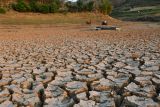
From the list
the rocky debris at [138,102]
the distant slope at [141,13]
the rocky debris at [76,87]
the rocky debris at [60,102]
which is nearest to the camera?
the rocky debris at [138,102]

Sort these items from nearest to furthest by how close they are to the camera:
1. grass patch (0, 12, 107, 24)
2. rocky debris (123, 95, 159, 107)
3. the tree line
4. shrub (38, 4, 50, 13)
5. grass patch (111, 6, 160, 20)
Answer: rocky debris (123, 95, 159, 107)
grass patch (0, 12, 107, 24)
the tree line
shrub (38, 4, 50, 13)
grass patch (111, 6, 160, 20)

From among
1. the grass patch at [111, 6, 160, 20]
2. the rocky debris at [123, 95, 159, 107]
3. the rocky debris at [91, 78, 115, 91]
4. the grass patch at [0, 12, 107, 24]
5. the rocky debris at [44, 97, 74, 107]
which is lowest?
the grass patch at [111, 6, 160, 20]

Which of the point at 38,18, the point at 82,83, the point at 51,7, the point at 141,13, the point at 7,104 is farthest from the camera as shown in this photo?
the point at 141,13

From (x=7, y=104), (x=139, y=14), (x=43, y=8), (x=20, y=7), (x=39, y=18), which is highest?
(x=7, y=104)

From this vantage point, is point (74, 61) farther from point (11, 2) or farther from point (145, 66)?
point (11, 2)

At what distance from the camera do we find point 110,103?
3.16m

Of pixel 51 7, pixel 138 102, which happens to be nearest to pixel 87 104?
pixel 138 102

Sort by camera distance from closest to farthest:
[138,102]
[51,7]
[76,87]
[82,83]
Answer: [138,102], [76,87], [82,83], [51,7]

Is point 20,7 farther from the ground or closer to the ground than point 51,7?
farther from the ground

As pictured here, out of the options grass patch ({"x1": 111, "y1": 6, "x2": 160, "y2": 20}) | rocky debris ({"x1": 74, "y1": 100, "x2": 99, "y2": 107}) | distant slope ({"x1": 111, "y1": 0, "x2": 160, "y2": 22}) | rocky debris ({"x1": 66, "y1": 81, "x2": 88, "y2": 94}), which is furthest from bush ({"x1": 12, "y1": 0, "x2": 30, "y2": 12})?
rocky debris ({"x1": 74, "y1": 100, "x2": 99, "y2": 107})

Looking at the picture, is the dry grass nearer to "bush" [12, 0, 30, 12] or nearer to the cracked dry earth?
"bush" [12, 0, 30, 12]

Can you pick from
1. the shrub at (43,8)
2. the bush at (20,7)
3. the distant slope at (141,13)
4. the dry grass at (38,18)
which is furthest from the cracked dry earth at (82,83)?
the distant slope at (141,13)

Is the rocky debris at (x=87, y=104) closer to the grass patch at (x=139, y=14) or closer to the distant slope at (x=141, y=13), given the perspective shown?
the distant slope at (x=141, y=13)

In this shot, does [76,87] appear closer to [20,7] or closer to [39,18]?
[39,18]
